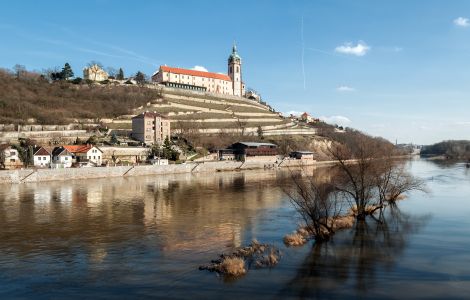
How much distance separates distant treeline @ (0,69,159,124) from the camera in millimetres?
65312

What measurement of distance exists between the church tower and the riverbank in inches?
2049

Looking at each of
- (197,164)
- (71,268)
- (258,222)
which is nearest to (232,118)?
(197,164)

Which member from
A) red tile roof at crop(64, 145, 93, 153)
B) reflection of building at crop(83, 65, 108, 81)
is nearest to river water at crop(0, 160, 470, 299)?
red tile roof at crop(64, 145, 93, 153)

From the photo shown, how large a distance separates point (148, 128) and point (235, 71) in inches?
2204

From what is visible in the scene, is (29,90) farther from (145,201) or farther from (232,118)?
(145,201)

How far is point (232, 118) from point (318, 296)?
3176 inches

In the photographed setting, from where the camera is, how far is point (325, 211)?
17.4 m

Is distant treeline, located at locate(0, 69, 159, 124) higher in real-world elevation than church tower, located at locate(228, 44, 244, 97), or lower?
lower

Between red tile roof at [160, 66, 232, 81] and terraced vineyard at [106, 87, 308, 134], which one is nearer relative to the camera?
terraced vineyard at [106, 87, 308, 134]

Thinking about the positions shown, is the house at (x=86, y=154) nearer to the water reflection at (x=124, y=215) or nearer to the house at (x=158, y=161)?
the house at (x=158, y=161)

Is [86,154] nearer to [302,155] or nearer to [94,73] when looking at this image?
[302,155]

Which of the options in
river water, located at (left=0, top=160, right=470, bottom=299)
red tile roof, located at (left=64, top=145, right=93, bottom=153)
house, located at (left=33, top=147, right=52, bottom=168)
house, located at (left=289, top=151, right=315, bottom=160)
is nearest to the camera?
river water, located at (left=0, top=160, right=470, bottom=299)

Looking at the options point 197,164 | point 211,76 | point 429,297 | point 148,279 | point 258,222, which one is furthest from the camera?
point 211,76

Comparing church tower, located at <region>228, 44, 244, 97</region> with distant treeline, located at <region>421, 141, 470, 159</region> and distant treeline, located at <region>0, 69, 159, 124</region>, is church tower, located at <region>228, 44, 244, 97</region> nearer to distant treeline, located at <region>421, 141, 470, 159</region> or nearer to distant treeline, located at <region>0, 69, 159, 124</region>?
distant treeline, located at <region>0, 69, 159, 124</region>
